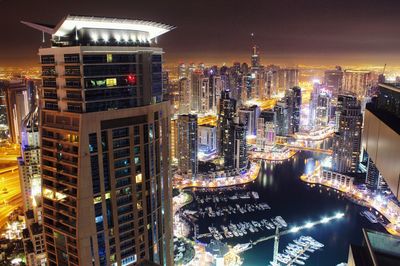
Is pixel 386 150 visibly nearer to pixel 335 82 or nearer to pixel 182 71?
pixel 182 71

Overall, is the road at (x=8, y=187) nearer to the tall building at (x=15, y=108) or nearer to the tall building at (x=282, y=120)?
the tall building at (x=15, y=108)

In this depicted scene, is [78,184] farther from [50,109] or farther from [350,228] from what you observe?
[350,228]

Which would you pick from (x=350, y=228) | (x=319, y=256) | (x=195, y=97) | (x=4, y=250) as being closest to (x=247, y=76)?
(x=195, y=97)

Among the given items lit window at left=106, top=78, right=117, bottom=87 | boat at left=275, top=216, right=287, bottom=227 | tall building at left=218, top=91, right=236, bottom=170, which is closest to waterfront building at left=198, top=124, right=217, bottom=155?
tall building at left=218, top=91, right=236, bottom=170

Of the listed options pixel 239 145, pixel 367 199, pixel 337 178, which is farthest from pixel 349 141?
pixel 239 145

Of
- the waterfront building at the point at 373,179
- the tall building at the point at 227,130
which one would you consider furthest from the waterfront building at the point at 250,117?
the waterfront building at the point at 373,179

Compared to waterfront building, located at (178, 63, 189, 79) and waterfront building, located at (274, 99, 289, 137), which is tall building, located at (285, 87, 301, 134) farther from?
waterfront building, located at (178, 63, 189, 79)

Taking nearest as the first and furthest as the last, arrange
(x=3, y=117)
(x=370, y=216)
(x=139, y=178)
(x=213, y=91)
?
(x=139, y=178)
(x=370, y=216)
(x=3, y=117)
(x=213, y=91)
